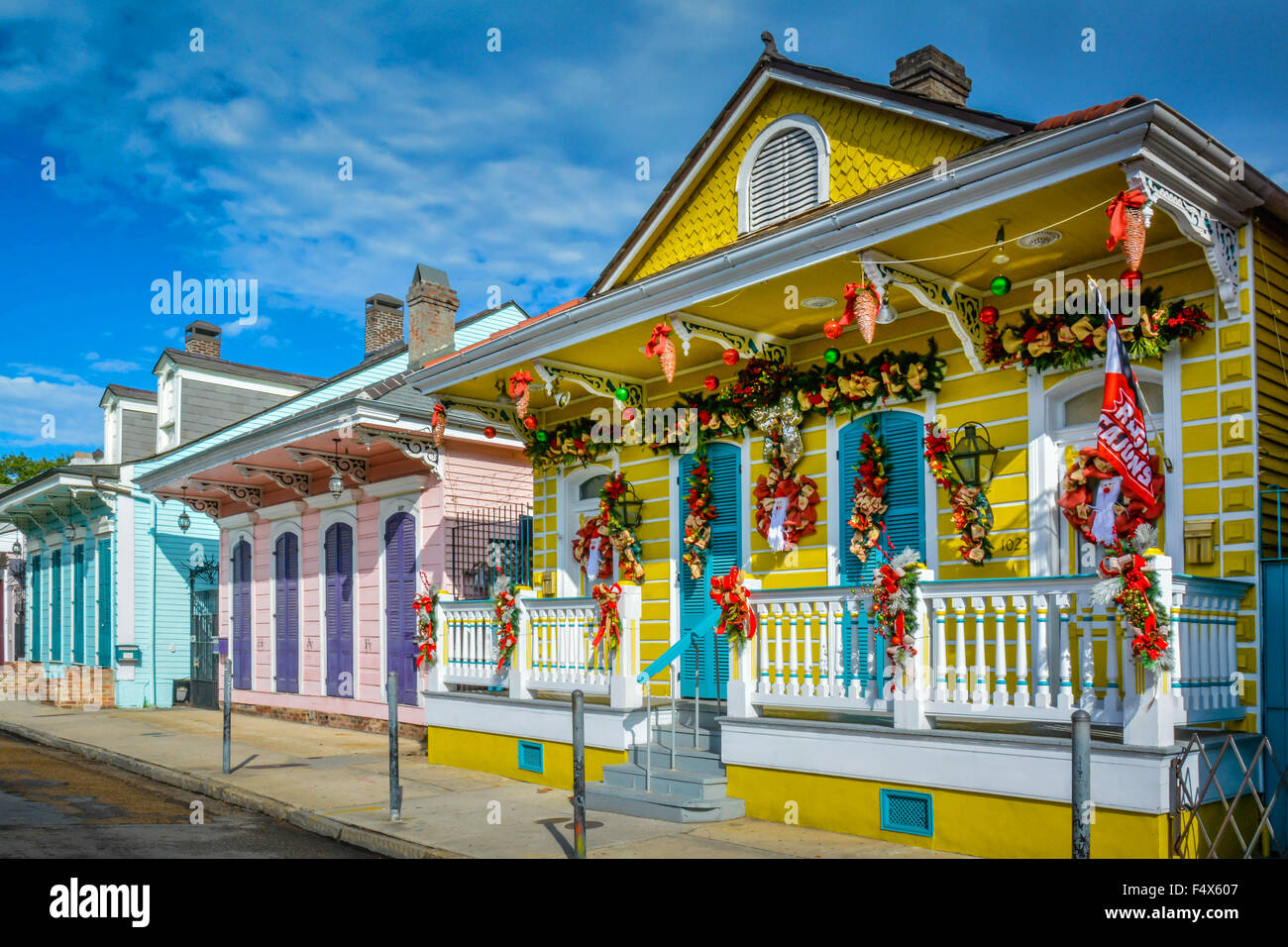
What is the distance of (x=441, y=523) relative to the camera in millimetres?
15273

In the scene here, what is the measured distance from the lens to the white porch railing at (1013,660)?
685 cm

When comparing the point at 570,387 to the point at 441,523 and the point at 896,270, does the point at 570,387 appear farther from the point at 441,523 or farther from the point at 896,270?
the point at 896,270

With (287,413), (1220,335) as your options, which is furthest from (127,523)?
(1220,335)

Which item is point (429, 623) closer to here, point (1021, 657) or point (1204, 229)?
point (1021, 657)

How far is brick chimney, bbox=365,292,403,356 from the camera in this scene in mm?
23375

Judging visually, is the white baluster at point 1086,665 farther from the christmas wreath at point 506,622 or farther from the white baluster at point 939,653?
the christmas wreath at point 506,622

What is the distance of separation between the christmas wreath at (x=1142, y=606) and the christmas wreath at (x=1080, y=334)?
2035mm

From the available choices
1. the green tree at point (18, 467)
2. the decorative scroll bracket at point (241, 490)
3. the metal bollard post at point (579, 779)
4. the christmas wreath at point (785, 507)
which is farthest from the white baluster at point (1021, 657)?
the green tree at point (18, 467)

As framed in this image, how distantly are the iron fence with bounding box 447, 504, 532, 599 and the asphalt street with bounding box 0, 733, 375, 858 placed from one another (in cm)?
464

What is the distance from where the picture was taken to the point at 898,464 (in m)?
9.83

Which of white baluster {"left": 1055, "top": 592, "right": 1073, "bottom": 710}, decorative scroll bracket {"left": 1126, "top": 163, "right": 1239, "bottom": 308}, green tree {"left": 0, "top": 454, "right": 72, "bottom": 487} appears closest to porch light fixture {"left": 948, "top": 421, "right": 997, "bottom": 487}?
white baluster {"left": 1055, "top": 592, "right": 1073, "bottom": 710}

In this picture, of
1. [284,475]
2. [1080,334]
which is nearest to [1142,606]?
[1080,334]
